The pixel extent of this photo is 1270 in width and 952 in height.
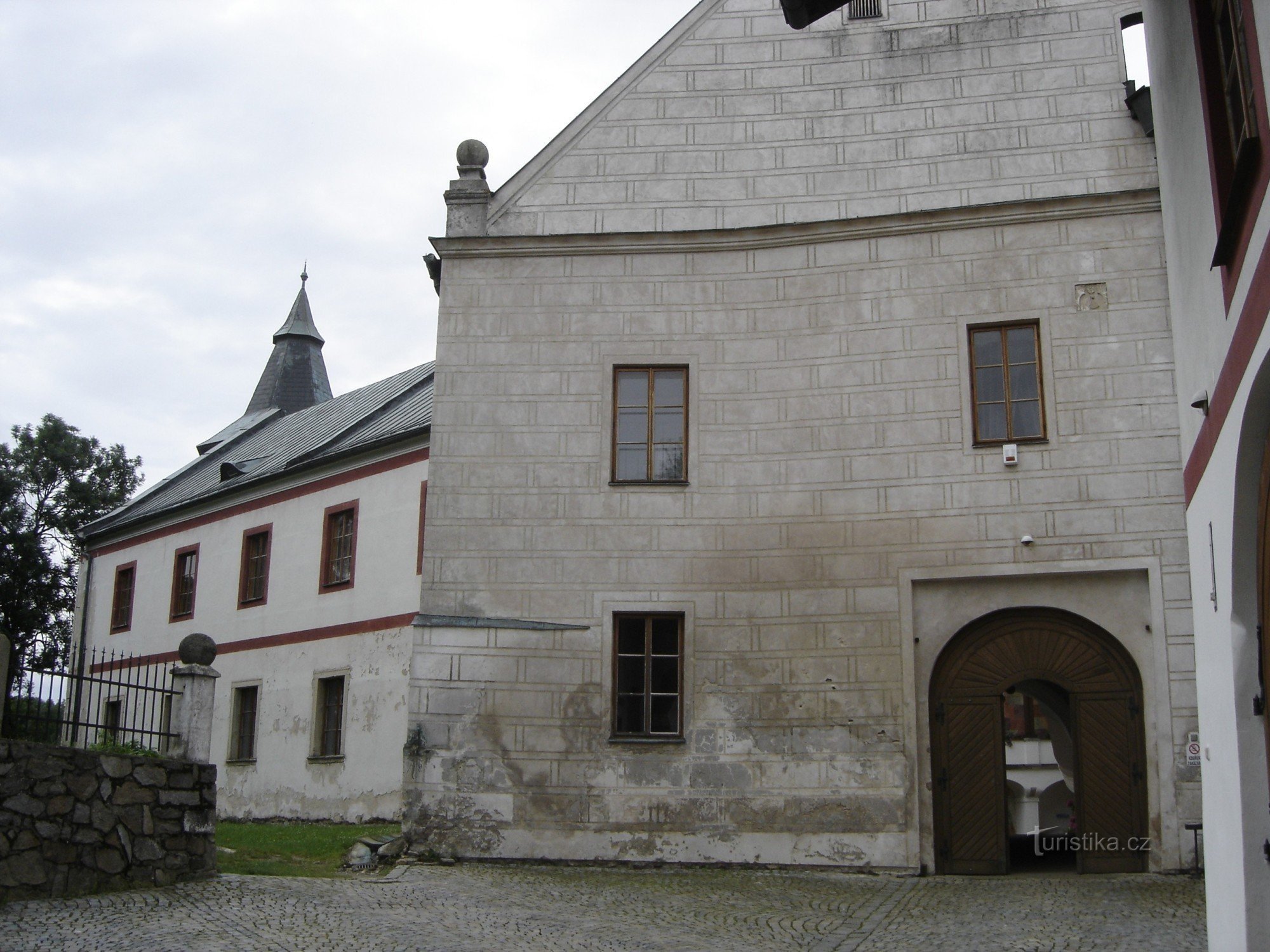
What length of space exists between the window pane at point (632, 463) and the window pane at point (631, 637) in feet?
5.26

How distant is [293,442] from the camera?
3027 cm

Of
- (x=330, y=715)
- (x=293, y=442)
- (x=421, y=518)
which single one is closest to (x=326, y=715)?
(x=330, y=715)

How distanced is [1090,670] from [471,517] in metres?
6.79

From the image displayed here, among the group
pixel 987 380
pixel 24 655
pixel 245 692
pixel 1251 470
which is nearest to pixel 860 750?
pixel 987 380

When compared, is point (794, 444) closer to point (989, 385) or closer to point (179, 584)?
point (989, 385)

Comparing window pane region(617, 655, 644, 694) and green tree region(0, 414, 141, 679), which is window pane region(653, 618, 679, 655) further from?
green tree region(0, 414, 141, 679)

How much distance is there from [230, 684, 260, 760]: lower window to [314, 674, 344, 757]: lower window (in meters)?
1.98

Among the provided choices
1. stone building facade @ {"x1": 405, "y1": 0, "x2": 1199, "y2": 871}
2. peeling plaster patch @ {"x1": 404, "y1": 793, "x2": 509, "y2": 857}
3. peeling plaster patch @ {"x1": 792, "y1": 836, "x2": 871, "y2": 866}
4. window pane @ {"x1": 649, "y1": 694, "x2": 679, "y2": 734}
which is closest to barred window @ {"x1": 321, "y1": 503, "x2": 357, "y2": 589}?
stone building facade @ {"x1": 405, "y1": 0, "x2": 1199, "y2": 871}

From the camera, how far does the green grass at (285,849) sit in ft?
45.8

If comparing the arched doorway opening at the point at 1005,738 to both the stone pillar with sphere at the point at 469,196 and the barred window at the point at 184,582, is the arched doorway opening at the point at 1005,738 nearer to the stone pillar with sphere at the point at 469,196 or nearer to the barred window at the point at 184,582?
the stone pillar with sphere at the point at 469,196

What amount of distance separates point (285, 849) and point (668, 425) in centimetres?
673

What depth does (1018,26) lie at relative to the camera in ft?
49.4

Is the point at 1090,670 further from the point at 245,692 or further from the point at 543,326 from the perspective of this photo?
the point at 245,692

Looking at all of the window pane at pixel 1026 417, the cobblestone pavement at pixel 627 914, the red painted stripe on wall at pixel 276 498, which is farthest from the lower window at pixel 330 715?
the window pane at pixel 1026 417
